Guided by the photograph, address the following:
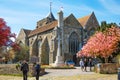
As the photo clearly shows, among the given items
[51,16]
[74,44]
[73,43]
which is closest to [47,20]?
[51,16]

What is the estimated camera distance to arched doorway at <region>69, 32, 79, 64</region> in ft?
229

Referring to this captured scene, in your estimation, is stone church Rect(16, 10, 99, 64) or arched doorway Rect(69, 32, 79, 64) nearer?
stone church Rect(16, 10, 99, 64)

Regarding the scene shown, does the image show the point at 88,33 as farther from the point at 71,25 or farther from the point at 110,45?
the point at 110,45

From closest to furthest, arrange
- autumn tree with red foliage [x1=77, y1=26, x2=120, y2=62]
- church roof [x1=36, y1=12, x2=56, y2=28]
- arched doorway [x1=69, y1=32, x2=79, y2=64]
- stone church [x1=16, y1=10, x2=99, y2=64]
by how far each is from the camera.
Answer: autumn tree with red foliage [x1=77, y1=26, x2=120, y2=62] < stone church [x1=16, y1=10, x2=99, y2=64] < arched doorway [x1=69, y1=32, x2=79, y2=64] < church roof [x1=36, y1=12, x2=56, y2=28]

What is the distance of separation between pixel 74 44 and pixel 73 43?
14.1 inches

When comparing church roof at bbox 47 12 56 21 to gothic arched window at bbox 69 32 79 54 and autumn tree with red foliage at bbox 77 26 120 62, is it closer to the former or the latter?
gothic arched window at bbox 69 32 79 54

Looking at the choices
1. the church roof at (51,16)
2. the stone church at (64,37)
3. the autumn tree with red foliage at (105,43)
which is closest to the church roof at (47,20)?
the church roof at (51,16)

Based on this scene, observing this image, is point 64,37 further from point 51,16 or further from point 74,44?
point 51,16

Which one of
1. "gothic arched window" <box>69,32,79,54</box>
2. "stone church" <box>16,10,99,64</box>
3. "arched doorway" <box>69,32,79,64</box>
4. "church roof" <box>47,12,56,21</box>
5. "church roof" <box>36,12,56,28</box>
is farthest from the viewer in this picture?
"church roof" <box>47,12,56,21</box>

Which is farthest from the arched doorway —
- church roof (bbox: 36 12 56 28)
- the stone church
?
church roof (bbox: 36 12 56 28)

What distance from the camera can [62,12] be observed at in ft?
200

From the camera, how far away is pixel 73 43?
70.6 meters

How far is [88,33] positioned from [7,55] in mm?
21245

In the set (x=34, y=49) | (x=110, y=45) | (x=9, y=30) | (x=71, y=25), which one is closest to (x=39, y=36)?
(x=34, y=49)
